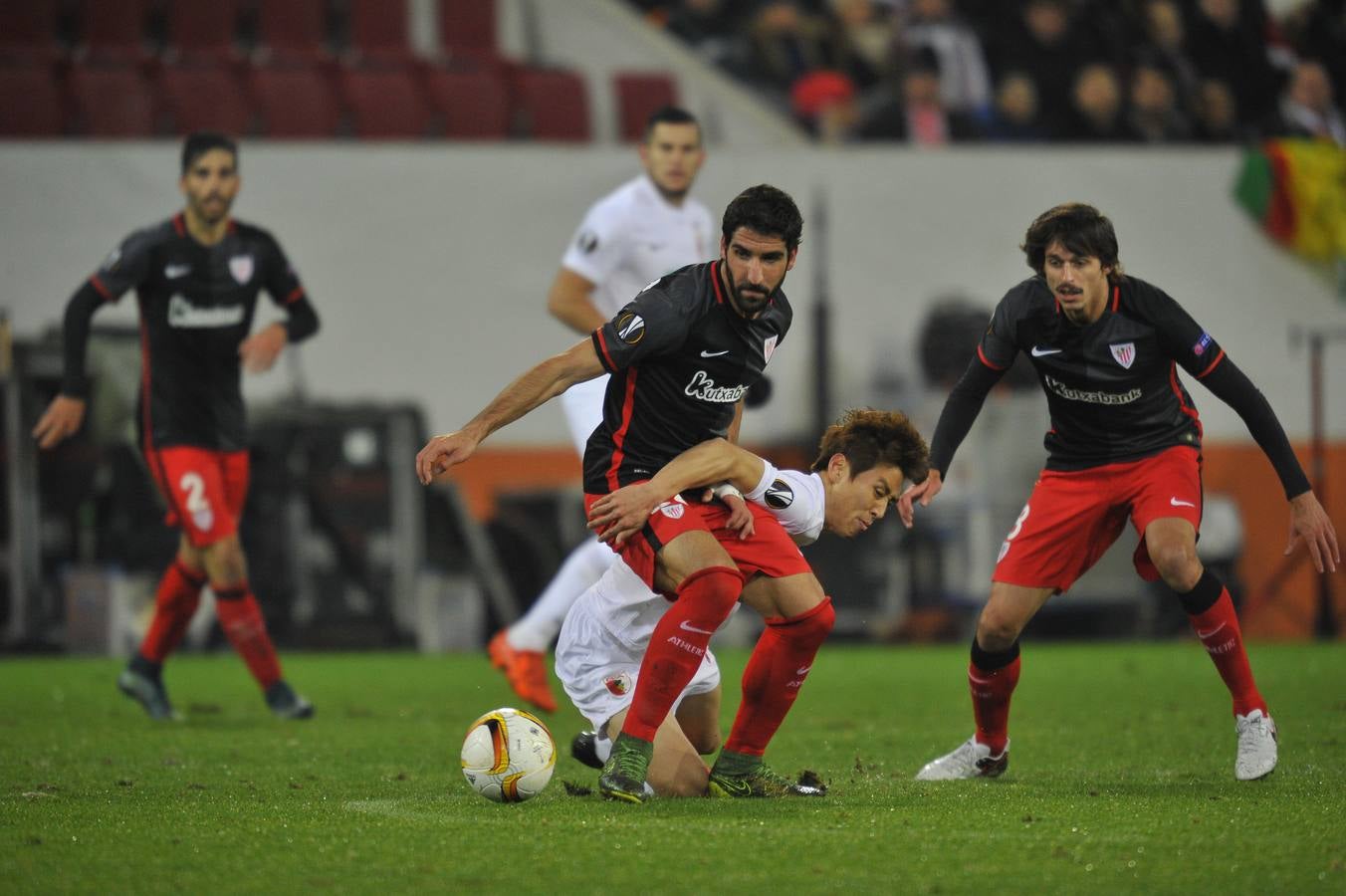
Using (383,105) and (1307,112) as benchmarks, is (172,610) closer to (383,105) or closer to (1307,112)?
(383,105)

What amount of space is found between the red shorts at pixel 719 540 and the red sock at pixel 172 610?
3.12 meters

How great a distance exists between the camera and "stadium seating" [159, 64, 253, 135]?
43.4ft

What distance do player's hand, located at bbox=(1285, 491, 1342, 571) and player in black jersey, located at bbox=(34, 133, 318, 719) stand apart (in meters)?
4.13

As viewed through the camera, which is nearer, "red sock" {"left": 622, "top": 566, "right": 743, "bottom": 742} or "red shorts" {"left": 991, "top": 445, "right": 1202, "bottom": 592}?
"red sock" {"left": 622, "top": 566, "right": 743, "bottom": 742}

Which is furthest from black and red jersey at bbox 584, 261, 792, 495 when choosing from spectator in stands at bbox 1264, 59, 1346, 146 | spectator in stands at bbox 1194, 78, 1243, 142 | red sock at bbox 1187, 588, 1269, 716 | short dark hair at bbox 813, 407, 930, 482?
spectator in stands at bbox 1264, 59, 1346, 146

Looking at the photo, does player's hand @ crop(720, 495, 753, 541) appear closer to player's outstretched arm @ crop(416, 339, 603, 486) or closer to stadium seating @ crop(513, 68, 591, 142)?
player's outstretched arm @ crop(416, 339, 603, 486)

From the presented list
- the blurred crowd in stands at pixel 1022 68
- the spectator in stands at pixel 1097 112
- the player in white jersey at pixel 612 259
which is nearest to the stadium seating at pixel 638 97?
the blurred crowd in stands at pixel 1022 68

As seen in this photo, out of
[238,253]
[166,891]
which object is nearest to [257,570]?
[238,253]

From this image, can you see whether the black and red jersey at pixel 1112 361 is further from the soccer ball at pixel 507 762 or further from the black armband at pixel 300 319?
the black armband at pixel 300 319

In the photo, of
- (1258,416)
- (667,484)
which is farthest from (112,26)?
(1258,416)

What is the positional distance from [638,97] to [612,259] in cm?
712

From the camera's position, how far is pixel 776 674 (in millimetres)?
4977

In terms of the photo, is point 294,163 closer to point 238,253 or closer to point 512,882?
point 238,253

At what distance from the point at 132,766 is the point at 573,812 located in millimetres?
1919
